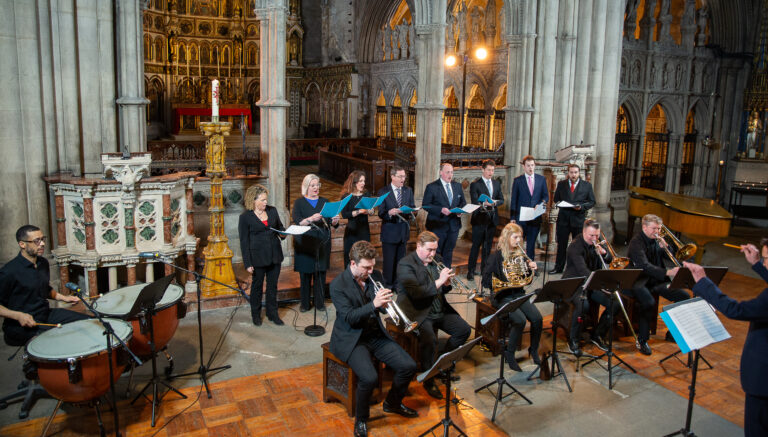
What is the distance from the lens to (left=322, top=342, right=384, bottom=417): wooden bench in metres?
5.23

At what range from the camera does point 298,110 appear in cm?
2255

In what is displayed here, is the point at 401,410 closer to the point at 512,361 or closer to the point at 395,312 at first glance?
the point at 395,312

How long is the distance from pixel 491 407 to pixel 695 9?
14.8 metres

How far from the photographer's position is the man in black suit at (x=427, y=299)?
5.54 m

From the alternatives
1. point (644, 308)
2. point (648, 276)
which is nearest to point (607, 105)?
point (648, 276)

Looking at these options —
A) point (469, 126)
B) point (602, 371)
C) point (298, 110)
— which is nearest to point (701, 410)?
Result: point (602, 371)

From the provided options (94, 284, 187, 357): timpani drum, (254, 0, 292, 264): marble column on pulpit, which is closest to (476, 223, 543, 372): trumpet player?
(94, 284, 187, 357): timpani drum

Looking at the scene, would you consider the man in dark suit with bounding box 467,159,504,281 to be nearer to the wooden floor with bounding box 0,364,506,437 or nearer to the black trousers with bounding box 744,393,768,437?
the wooden floor with bounding box 0,364,506,437

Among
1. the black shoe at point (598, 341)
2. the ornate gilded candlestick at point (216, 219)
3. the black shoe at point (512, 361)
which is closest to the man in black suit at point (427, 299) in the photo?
the black shoe at point (512, 361)

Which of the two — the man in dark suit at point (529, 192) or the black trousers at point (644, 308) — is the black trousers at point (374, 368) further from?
the man in dark suit at point (529, 192)

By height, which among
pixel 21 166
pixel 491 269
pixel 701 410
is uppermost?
pixel 21 166

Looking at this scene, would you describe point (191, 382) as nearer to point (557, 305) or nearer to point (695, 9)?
point (557, 305)

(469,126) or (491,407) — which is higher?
(469,126)

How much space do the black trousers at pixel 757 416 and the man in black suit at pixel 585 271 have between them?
240 cm
